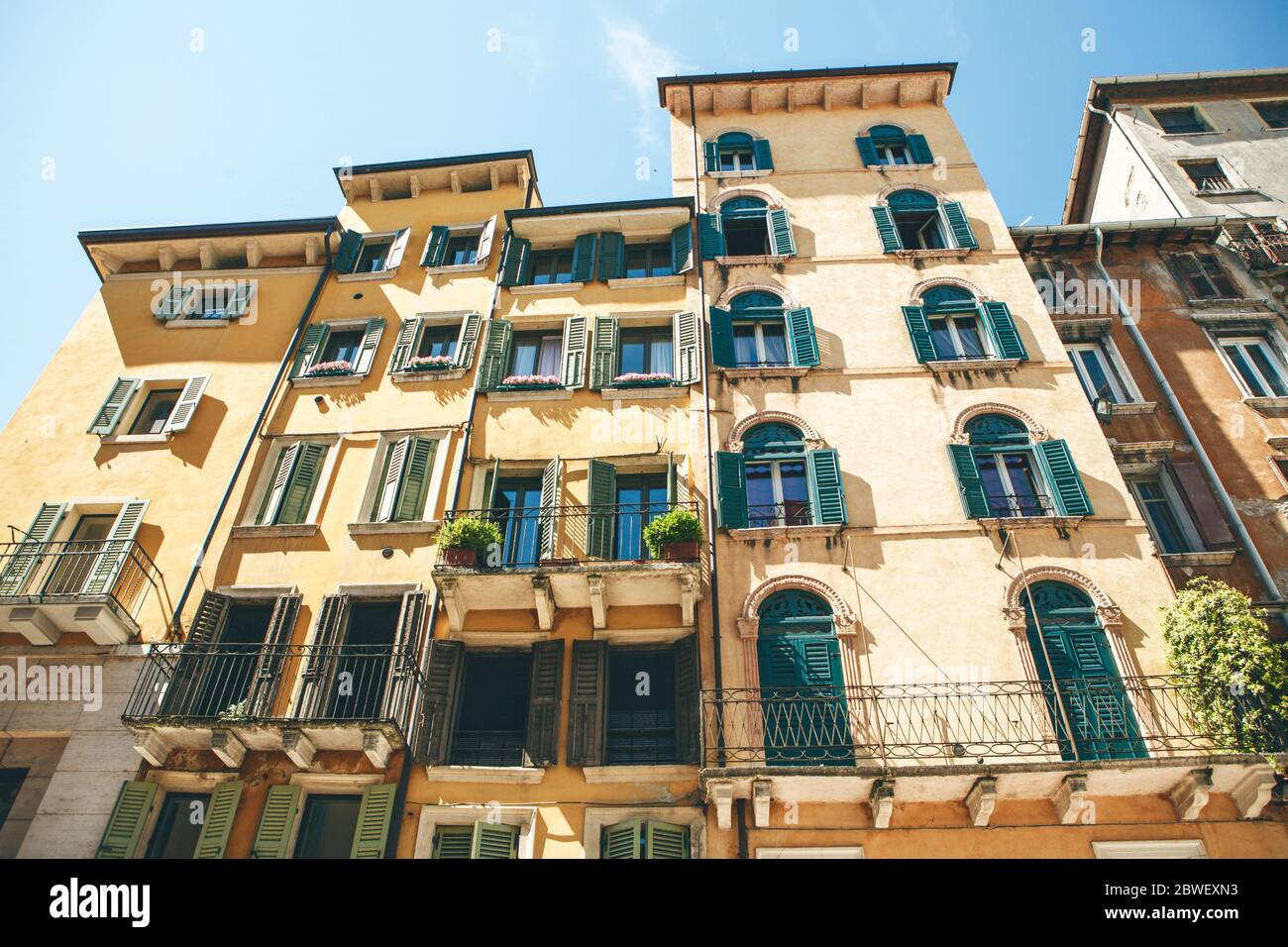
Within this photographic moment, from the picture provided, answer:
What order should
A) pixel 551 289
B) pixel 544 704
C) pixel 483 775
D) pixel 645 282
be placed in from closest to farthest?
pixel 483 775, pixel 544 704, pixel 645 282, pixel 551 289

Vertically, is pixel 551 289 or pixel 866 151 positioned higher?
pixel 866 151

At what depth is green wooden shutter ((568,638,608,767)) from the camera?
12773 millimetres

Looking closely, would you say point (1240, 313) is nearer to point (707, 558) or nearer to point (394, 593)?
point (707, 558)

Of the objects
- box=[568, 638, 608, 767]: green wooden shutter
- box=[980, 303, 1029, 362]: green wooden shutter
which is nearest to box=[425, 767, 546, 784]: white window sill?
box=[568, 638, 608, 767]: green wooden shutter

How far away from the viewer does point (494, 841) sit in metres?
12.0

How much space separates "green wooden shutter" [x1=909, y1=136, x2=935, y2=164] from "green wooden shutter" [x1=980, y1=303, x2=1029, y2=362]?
609cm

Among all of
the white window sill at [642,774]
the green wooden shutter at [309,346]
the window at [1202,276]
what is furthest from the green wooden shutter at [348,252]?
the window at [1202,276]

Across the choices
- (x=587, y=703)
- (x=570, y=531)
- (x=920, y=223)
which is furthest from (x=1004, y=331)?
(x=587, y=703)

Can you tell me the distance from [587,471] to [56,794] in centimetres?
944

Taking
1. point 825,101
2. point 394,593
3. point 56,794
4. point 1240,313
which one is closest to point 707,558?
point 394,593

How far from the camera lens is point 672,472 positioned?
51.6 feet

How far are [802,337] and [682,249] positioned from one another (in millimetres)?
4072

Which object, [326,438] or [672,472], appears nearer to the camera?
[672,472]

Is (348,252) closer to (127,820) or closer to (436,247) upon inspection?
(436,247)
